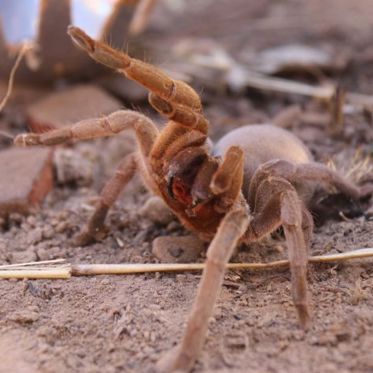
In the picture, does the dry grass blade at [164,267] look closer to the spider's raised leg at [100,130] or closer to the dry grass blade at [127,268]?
the dry grass blade at [127,268]

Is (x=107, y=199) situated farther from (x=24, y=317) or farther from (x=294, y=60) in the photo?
(x=294, y=60)

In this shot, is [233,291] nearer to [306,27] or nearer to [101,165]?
[101,165]

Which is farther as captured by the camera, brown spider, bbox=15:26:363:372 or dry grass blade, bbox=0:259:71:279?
dry grass blade, bbox=0:259:71:279

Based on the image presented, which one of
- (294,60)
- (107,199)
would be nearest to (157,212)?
(107,199)

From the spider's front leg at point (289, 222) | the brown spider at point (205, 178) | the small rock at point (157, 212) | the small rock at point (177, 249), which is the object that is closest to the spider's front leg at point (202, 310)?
the brown spider at point (205, 178)

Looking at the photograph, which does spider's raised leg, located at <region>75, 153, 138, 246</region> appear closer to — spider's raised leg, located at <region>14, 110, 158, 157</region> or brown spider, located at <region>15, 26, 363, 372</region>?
brown spider, located at <region>15, 26, 363, 372</region>

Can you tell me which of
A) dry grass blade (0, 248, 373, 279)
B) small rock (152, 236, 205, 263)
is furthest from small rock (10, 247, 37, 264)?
small rock (152, 236, 205, 263)
